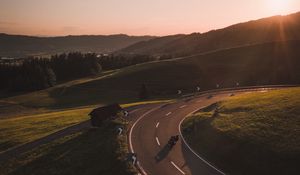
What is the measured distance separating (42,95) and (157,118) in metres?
70.1

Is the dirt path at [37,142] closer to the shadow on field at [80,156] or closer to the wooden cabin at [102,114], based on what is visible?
the shadow on field at [80,156]

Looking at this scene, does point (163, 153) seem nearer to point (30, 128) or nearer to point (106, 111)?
point (106, 111)

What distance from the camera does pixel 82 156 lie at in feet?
111

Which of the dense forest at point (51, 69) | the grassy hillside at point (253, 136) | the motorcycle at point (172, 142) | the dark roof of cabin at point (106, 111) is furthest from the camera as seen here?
the dense forest at point (51, 69)

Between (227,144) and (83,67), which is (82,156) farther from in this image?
(83,67)

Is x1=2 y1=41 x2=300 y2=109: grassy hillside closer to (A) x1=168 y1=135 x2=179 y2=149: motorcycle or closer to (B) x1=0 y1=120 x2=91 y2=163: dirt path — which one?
(B) x1=0 y1=120 x2=91 y2=163: dirt path

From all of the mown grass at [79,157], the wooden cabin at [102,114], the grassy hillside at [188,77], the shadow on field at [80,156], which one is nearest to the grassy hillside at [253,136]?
the mown grass at [79,157]

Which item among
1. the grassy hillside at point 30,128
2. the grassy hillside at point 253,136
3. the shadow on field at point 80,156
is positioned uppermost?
the grassy hillside at point 253,136

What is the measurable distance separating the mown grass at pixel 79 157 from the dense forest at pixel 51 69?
9628 centimetres

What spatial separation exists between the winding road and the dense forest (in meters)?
86.7

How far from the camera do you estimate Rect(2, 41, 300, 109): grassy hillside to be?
9325 cm

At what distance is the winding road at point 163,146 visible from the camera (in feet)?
94.8

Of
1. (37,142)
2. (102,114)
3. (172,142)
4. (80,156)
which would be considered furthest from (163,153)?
(37,142)

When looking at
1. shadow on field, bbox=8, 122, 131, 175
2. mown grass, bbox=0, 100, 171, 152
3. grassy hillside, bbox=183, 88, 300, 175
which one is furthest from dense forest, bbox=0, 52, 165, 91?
grassy hillside, bbox=183, 88, 300, 175
